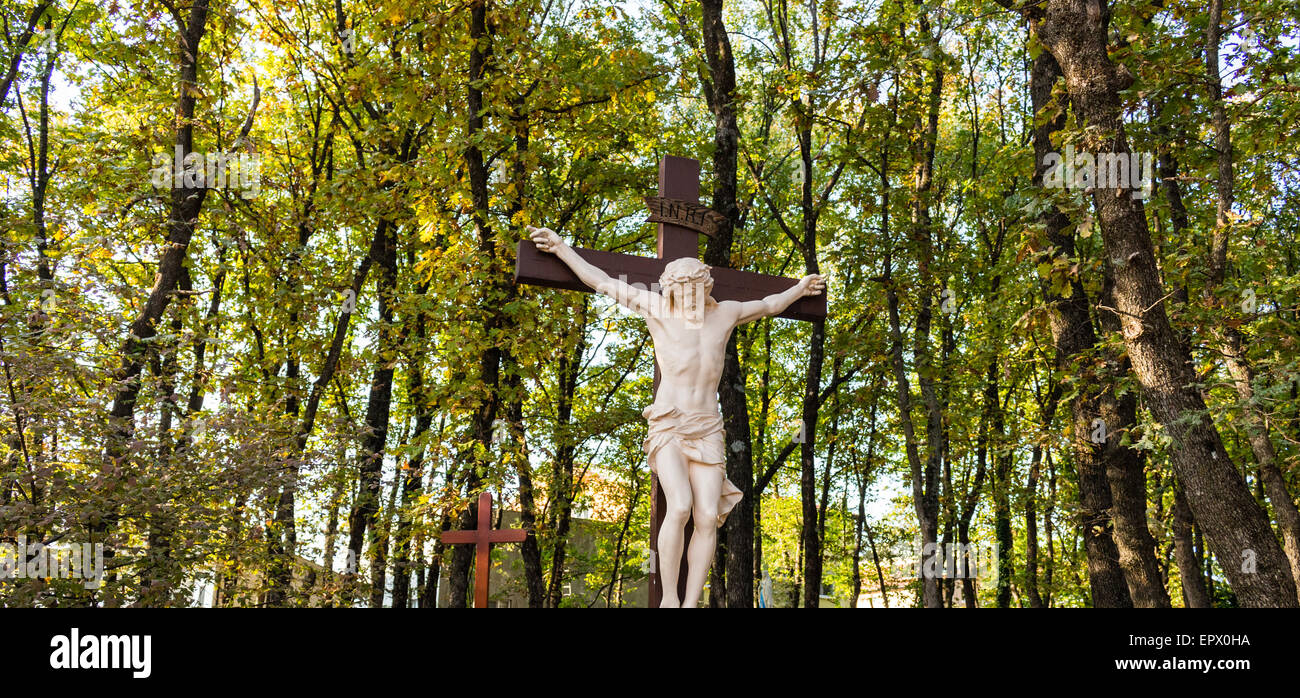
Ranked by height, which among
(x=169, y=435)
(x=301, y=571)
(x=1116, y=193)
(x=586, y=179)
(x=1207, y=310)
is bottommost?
(x=301, y=571)

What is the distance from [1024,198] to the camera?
7559 mm

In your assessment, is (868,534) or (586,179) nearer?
(586,179)

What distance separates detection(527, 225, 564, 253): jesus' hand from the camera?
19.5ft

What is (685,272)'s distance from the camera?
5.72 meters

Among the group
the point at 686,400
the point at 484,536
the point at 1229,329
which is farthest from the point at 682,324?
the point at 1229,329

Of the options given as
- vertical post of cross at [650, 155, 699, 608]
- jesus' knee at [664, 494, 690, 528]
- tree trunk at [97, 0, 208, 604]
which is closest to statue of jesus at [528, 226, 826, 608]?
jesus' knee at [664, 494, 690, 528]

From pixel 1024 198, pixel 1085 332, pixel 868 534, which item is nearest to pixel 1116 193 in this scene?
pixel 1024 198

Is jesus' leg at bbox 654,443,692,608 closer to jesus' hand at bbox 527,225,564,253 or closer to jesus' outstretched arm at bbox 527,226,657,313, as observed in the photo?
jesus' outstretched arm at bbox 527,226,657,313

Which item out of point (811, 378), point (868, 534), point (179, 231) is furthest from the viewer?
point (868, 534)

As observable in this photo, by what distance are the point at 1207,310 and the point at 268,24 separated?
11618 mm

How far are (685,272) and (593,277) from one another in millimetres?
648

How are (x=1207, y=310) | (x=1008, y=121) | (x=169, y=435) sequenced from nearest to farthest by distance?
(x=169, y=435)
(x=1207, y=310)
(x=1008, y=121)

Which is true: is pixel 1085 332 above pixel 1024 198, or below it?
below

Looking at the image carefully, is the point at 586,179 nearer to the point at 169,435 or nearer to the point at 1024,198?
the point at 1024,198
